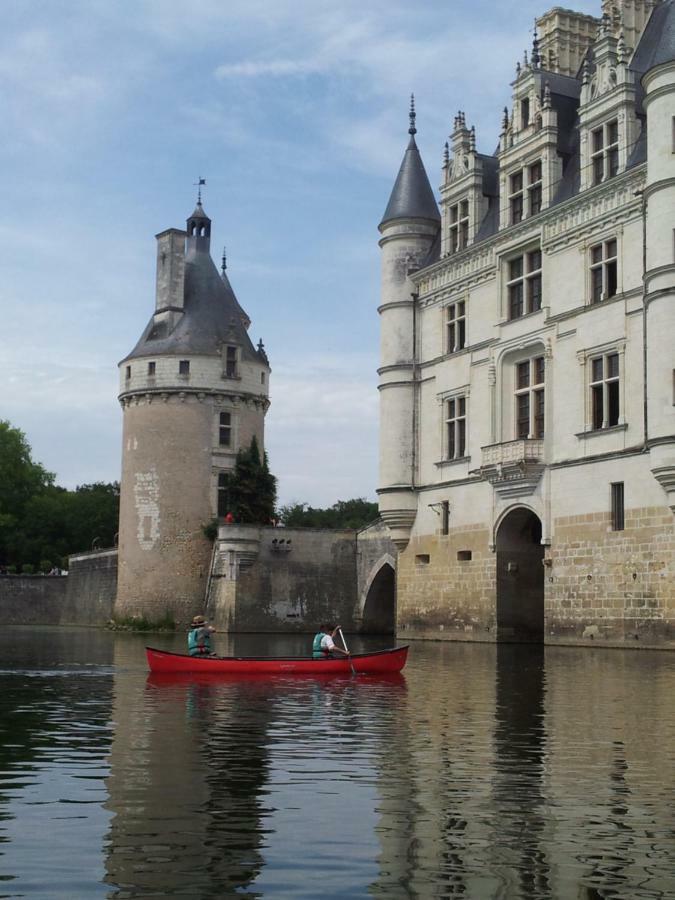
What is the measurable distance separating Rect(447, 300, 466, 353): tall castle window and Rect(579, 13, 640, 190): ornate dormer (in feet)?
24.9

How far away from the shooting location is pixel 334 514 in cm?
11281

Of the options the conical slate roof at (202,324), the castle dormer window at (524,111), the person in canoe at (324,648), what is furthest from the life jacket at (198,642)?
the conical slate roof at (202,324)

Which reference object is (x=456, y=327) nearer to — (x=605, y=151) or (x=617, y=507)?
(x=605, y=151)

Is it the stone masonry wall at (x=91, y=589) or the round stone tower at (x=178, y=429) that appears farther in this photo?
the stone masonry wall at (x=91, y=589)

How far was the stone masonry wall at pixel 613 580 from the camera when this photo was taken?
3228cm

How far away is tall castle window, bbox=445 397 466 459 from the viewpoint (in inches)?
1683

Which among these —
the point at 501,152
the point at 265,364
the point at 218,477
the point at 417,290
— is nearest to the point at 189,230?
the point at 265,364

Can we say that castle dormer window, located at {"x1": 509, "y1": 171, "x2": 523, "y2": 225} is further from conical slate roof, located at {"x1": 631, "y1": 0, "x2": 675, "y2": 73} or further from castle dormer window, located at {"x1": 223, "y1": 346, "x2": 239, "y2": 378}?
castle dormer window, located at {"x1": 223, "y1": 346, "x2": 239, "y2": 378}

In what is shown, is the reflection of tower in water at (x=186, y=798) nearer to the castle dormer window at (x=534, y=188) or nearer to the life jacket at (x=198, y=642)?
the life jacket at (x=198, y=642)

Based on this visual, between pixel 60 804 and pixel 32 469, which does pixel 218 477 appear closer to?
pixel 32 469

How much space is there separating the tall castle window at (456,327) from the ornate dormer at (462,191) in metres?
2.07

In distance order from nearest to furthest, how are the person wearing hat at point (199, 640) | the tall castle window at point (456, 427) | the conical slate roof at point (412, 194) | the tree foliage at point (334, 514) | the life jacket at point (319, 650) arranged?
the life jacket at point (319, 650), the person wearing hat at point (199, 640), the tall castle window at point (456, 427), the conical slate roof at point (412, 194), the tree foliage at point (334, 514)

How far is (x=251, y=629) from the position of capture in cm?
5356

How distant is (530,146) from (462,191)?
4.29 meters
